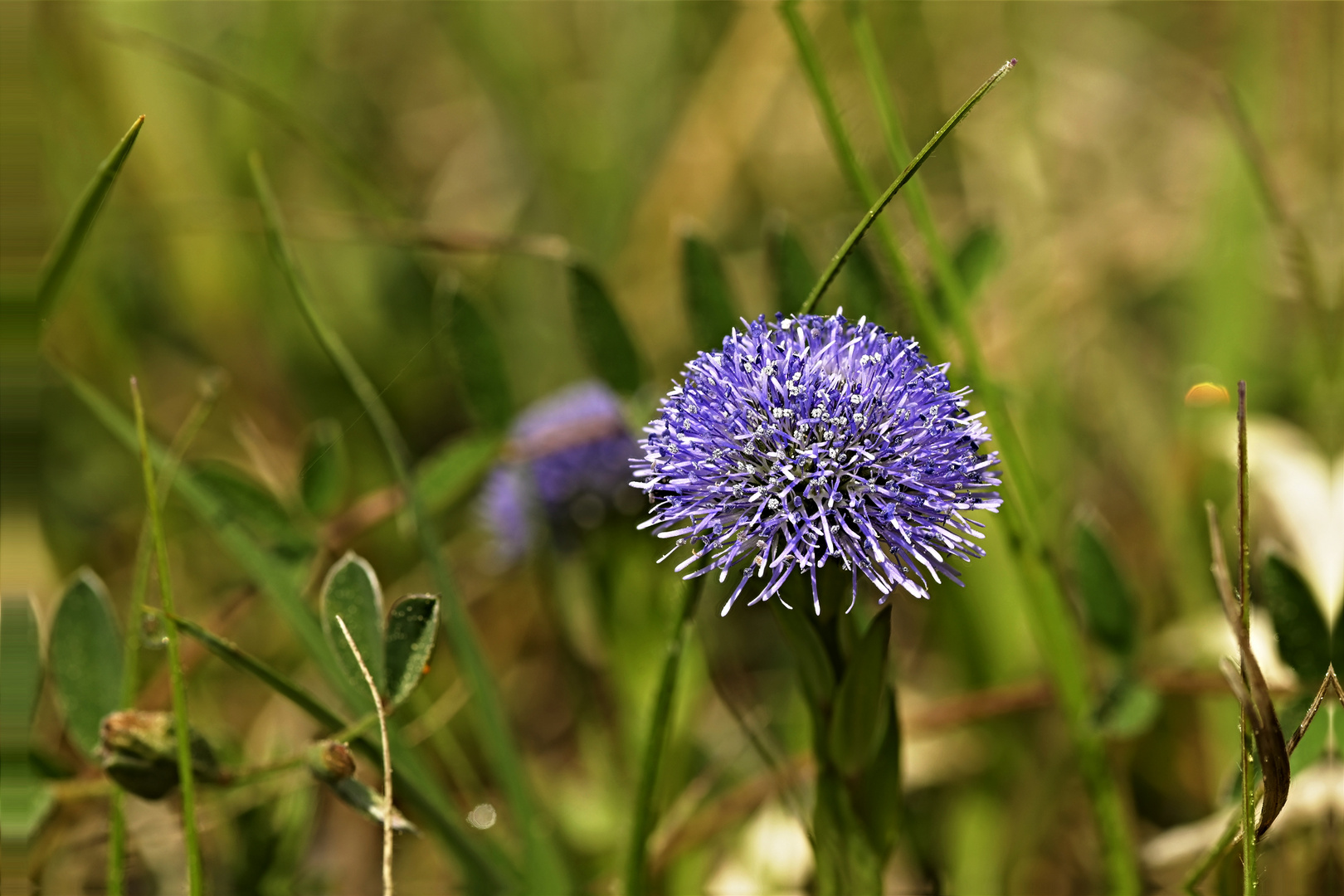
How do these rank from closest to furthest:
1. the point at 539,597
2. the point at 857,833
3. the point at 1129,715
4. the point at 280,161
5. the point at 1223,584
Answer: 1. the point at 1223,584
2. the point at 857,833
3. the point at 1129,715
4. the point at 539,597
5. the point at 280,161

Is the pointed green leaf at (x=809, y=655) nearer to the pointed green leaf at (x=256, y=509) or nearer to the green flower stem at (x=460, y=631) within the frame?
the green flower stem at (x=460, y=631)

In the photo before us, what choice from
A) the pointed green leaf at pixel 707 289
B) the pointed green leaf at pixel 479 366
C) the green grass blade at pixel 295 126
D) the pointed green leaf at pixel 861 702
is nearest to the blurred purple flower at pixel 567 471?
the pointed green leaf at pixel 479 366

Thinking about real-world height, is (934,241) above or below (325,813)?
above

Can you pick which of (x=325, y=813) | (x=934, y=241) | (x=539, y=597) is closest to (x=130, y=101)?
(x=539, y=597)

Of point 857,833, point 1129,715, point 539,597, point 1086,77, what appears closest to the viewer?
point 857,833

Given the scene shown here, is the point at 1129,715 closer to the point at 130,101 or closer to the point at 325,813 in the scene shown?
the point at 325,813

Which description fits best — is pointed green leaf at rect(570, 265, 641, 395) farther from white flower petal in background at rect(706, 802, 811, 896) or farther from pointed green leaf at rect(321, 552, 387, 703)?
white flower petal in background at rect(706, 802, 811, 896)

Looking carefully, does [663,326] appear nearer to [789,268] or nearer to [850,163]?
[789,268]

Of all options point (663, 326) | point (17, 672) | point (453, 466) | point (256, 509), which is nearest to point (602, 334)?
point (453, 466)
